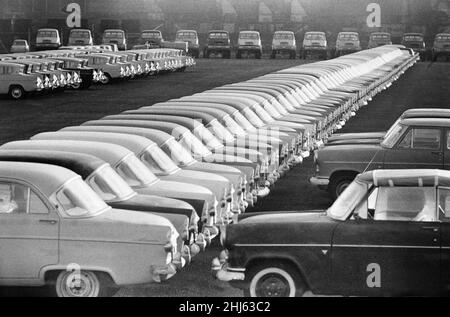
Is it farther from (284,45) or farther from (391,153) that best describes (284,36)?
(391,153)

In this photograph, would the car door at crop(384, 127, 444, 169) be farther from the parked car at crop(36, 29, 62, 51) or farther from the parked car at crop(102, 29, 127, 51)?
the parked car at crop(102, 29, 127, 51)

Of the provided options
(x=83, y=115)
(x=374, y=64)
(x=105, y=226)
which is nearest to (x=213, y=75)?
(x=374, y=64)

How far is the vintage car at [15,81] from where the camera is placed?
36781mm

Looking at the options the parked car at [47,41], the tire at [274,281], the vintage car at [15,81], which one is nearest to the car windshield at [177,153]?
the tire at [274,281]

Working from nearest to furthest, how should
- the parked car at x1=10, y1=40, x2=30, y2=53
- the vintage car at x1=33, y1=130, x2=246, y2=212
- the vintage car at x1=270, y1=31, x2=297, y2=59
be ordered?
the vintage car at x1=33, y1=130, x2=246, y2=212 → the parked car at x1=10, y1=40, x2=30, y2=53 → the vintage car at x1=270, y1=31, x2=297, y2=59

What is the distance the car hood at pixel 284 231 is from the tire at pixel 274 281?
0.23m

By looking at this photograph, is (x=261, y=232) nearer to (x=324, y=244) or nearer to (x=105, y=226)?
(x=324, y=244)

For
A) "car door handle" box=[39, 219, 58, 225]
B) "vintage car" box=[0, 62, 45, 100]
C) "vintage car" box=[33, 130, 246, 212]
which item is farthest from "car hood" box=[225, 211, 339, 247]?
"vintage car" box=[0, 62, 45, 100]

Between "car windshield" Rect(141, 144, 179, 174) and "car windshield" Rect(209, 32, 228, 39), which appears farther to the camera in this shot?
"car windshield" Rect(209, 32, 228, 39)

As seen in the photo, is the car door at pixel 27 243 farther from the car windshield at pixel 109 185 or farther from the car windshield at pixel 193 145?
the car windshield at pixel 193 145

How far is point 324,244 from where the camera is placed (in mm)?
9859

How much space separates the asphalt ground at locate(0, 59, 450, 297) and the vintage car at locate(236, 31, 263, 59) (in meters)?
8.71

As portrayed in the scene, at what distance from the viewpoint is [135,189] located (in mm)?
12570

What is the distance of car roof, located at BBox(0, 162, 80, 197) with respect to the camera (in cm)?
1039
